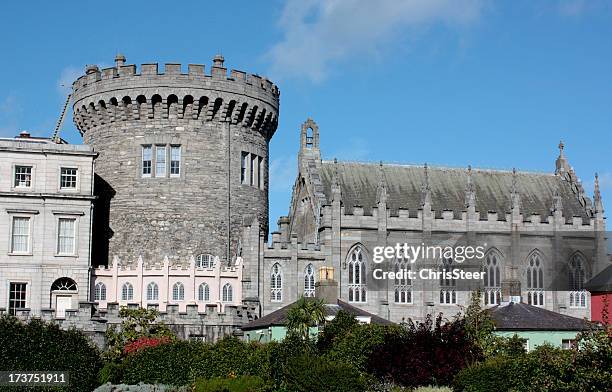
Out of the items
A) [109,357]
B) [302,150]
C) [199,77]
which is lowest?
[109,357]

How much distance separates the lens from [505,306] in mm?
46594

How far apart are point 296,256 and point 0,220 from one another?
16.1 meters

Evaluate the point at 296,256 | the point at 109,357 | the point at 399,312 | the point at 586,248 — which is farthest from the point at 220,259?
the point at 586,248

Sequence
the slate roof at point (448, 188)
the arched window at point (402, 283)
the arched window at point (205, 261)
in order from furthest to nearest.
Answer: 1. the slate roof at point (448, 188)
2. the arched window at point (205, 261)
3. the arched window at point (402, 283)

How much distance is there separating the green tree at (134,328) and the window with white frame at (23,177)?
9.95 meters

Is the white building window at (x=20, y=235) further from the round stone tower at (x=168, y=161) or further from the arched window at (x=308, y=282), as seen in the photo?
the arched window at (x=308, y=282)

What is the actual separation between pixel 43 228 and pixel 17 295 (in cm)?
378

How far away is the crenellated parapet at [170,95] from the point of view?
59531 mm

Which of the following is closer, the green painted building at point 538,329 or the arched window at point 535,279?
the green painted building at point 538,329

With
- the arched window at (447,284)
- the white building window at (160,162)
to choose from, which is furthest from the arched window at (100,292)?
the arched window at (447,284)

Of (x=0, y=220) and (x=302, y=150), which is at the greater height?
(x=302, y=150)

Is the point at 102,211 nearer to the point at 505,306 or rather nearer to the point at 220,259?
the point at 220,259

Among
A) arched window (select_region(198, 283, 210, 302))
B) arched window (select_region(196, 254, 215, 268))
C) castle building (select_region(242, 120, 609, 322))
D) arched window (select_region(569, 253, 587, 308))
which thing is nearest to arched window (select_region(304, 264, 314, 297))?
castle building (select_region(242, 120, 609, 322))

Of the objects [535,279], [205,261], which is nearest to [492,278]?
[535,279]
